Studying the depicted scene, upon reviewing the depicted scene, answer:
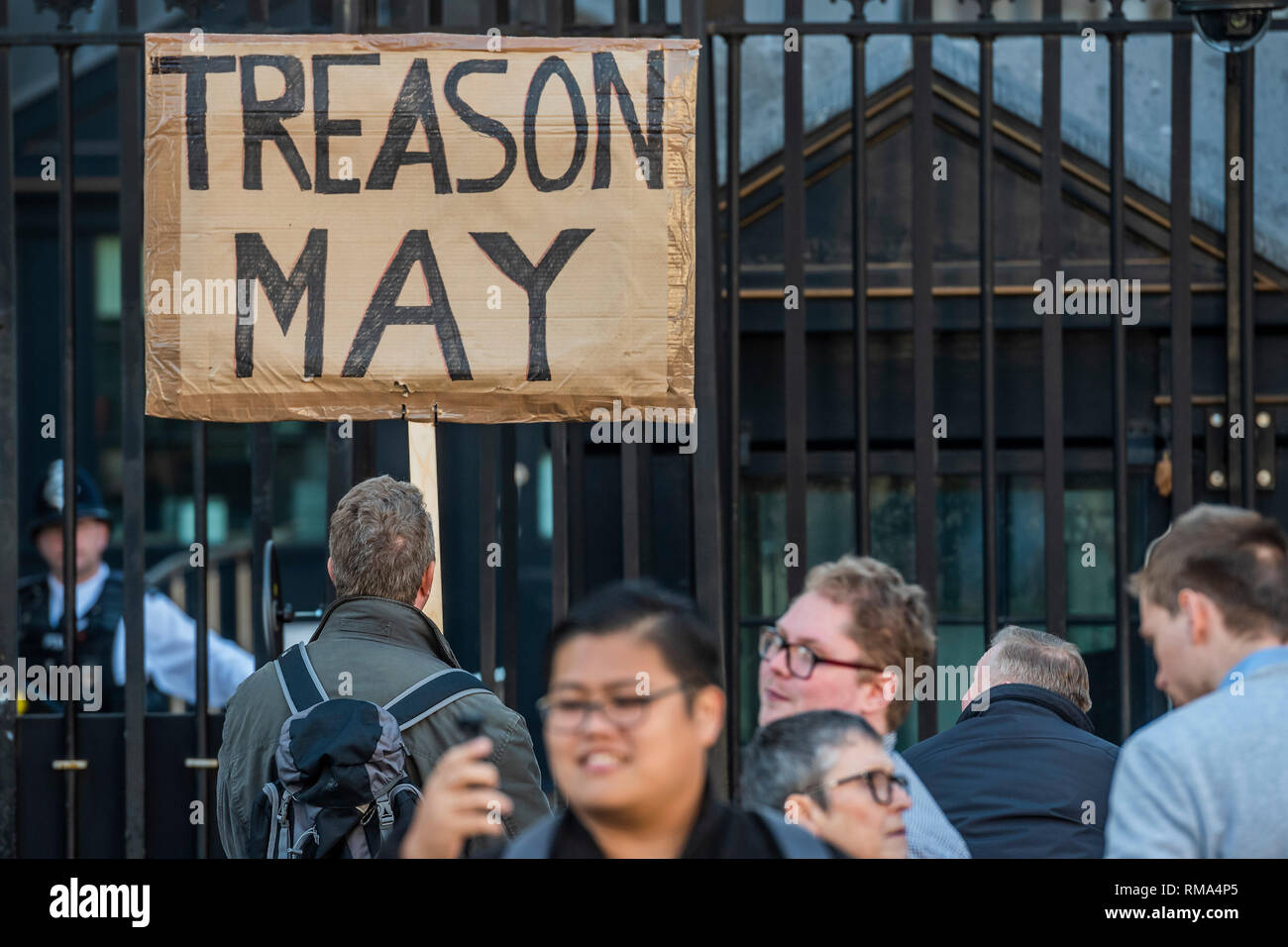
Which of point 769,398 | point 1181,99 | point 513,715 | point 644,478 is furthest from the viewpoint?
point 769,398

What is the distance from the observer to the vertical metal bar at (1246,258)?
4.08 metres

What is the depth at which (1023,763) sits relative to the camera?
9.66 ft

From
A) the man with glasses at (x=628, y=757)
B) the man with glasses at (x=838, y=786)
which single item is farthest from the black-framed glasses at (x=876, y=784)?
the man with glasses at (x=628, y=757)

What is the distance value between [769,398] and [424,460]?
212 cm

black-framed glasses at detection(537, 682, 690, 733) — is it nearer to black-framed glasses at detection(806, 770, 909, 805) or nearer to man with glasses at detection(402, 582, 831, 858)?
man with glasses at detection(402, 582, 831, 858)

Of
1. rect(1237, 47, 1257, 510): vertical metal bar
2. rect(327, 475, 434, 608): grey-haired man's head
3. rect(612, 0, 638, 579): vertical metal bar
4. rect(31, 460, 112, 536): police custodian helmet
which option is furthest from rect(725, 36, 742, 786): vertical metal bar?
rect(31, 460, 112, 536): police custodian helmet

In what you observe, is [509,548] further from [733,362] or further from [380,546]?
[380,546]

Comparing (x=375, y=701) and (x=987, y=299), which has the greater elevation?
(x=987, y=299)

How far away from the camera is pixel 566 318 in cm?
358

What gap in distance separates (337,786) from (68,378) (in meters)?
1.96

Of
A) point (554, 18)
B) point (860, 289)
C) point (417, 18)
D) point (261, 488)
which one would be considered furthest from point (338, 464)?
point (860, 289)
